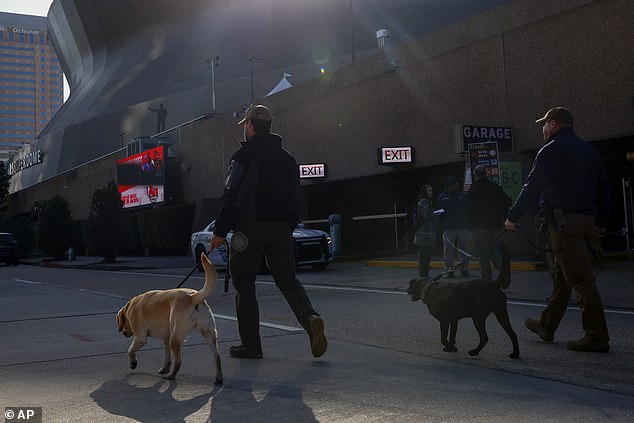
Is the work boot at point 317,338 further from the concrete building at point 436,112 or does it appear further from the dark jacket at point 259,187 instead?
the concrete building at point 436,112

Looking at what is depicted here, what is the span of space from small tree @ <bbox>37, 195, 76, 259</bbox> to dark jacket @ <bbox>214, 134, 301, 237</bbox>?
34.7m

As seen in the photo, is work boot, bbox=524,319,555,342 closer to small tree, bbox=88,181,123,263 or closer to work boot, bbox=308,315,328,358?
work boot, bbox=308,315,328,358

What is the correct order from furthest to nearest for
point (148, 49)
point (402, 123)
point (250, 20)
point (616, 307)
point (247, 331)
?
1. point (148, 49)
2. point (250, 20)
3. point (402, 123)
4. point (616, 307)
5. point (247, 331)

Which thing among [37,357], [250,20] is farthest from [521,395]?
[250,20]

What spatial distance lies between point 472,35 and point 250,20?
45.2 meters

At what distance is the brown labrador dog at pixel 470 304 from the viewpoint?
17.8 ft

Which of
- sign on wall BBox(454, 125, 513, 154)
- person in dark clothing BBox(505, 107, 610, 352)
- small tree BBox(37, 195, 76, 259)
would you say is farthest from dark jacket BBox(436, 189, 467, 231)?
small tree BBox(37, 195, 76, 259)

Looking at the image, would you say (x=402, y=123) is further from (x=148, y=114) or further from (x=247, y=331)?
(x=148, y=114)

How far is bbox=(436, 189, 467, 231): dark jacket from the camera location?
12867 mm

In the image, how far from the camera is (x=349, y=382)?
4.71m

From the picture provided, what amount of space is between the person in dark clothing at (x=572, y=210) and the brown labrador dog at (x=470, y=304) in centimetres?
57

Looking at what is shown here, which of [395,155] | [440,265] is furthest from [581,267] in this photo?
[395,155]

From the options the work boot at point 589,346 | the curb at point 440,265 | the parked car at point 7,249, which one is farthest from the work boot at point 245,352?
the parked car at point 7,249

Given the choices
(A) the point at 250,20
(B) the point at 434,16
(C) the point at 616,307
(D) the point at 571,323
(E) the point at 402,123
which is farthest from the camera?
(A) the point at 250,20
